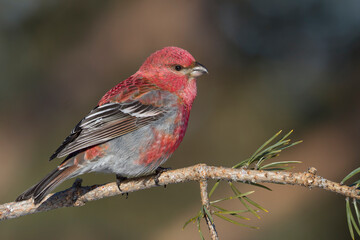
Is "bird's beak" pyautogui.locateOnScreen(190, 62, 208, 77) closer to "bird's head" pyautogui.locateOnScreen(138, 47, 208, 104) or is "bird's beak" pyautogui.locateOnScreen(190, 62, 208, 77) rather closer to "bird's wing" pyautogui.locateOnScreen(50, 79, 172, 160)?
"bird's head" pyautogui.locateOnScreen(138, 47, 208, 104)

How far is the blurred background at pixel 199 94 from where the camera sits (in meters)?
3.96

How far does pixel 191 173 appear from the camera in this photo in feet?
8.05

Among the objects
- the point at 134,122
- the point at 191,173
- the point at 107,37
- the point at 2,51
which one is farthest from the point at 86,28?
the point at 191,173

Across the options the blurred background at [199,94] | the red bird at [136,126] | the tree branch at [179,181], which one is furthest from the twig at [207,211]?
the blurred background at [199,94]

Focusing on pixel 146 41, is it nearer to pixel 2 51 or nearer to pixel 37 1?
pixel 37 1

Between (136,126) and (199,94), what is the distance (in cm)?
176

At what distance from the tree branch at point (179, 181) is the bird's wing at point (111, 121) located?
0.33 m

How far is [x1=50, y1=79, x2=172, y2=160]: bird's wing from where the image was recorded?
119 inches

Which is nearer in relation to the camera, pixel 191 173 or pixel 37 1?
pixel 191 173

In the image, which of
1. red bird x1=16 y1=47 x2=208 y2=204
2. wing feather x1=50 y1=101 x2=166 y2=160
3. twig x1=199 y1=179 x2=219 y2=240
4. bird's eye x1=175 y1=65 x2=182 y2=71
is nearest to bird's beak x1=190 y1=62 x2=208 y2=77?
red bird x1=16 y1=47 x2=208 y2=204

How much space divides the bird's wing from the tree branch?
0.33 m

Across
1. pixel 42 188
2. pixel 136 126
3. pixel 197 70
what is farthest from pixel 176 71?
pixel 42 188

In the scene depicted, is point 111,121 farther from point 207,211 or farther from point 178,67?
point 207,211

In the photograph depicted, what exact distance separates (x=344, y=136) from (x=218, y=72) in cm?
151
